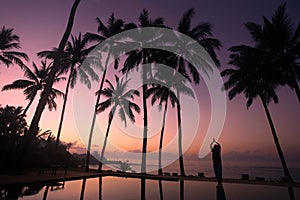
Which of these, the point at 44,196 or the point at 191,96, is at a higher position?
the point at 191,96

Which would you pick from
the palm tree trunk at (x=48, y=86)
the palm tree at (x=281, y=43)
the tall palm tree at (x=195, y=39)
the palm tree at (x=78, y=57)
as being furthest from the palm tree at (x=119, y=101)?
the palm tree at (x=281, y=43)

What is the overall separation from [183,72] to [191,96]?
257cm

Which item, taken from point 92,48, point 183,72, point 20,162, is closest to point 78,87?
point 92,48

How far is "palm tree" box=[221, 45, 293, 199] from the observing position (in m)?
19.9

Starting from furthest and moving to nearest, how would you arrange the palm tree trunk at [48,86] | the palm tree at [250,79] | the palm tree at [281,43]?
the palm tree at [250,79]
the palm tree at [281,43]
the palm tree trunk at [48,86]

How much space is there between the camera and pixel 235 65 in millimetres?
23531

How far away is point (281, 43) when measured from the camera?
16984 millimetres

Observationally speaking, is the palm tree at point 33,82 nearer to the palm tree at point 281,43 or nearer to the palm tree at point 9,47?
the palm tree at point 9,47

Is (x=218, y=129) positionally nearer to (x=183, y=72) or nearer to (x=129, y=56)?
(x=183, y=72)

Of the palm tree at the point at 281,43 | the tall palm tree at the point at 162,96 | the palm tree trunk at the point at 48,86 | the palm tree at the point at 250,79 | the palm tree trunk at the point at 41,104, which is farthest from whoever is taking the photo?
the tall palm tree at the point at 162,96

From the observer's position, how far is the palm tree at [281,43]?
16844mm

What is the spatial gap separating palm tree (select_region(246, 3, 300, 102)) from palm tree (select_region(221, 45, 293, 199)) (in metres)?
1.00

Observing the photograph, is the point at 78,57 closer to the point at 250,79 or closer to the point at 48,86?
the point at 48,86

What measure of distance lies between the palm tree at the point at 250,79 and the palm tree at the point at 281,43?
1.00 m
